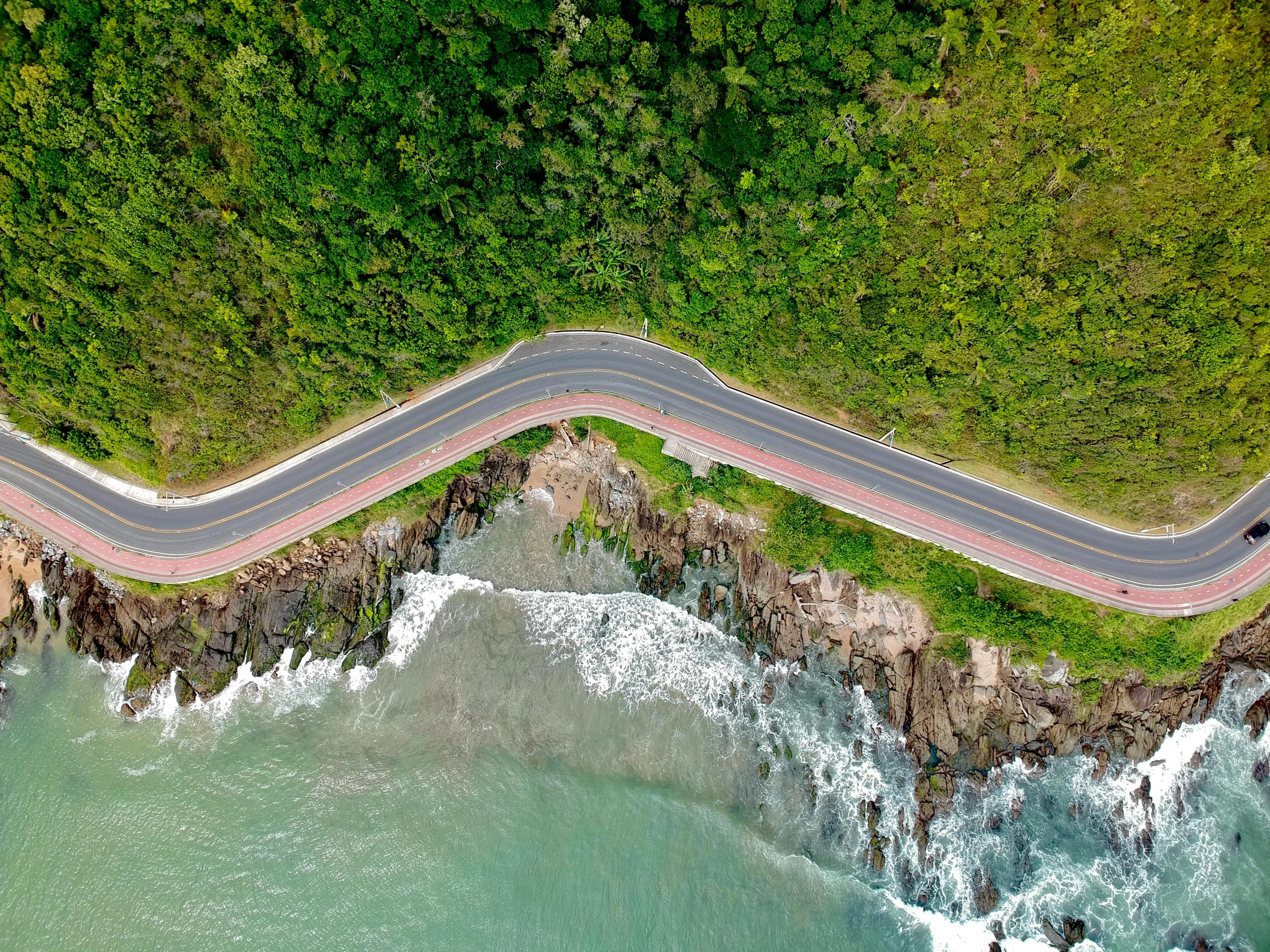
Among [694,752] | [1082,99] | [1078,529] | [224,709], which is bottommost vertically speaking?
[224,709]

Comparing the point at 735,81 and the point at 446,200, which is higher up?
the point at 735,81

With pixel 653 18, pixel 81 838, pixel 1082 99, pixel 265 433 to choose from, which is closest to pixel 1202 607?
pixel 1082 99

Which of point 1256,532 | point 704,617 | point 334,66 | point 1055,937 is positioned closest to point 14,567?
point 334,66

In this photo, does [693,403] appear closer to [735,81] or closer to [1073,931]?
[735,81]

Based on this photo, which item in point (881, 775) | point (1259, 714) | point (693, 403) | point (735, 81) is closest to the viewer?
point (735, 81)

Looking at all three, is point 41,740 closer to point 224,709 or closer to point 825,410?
point 224,709
